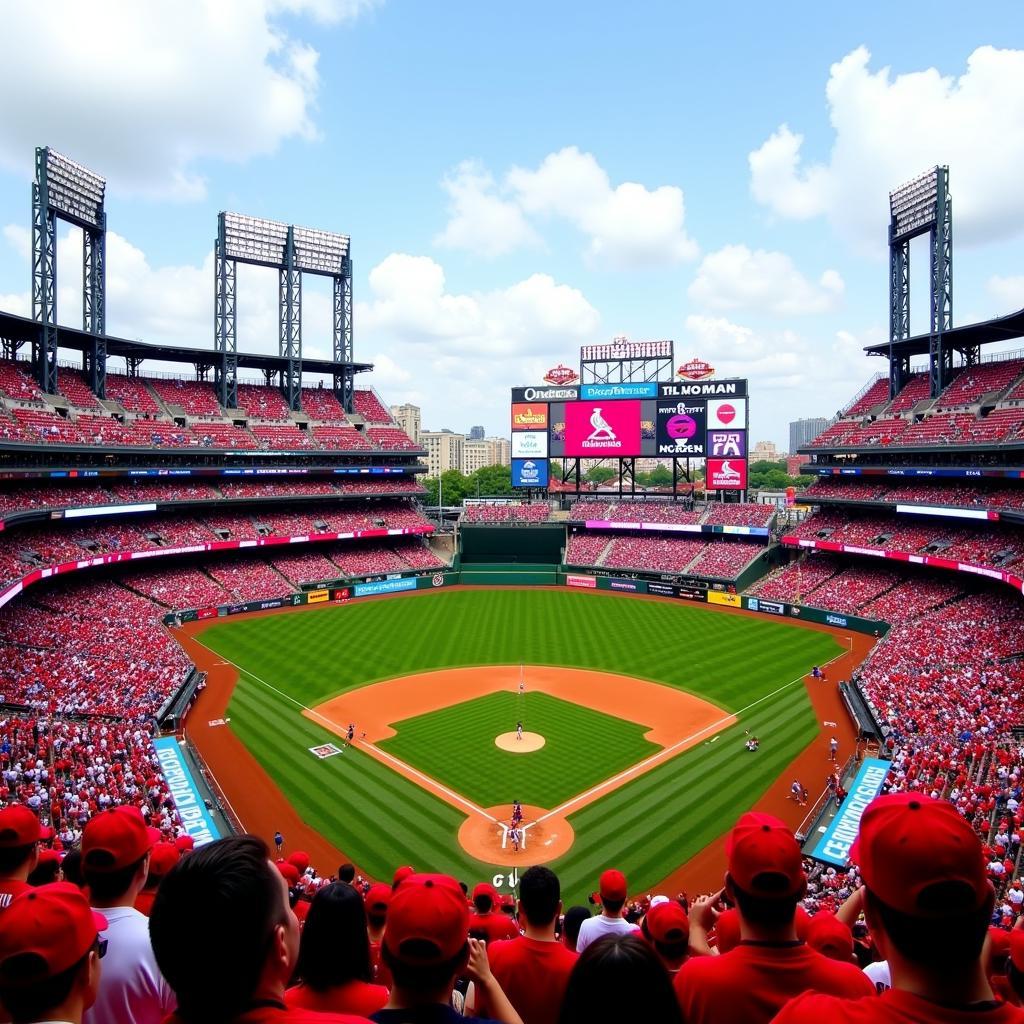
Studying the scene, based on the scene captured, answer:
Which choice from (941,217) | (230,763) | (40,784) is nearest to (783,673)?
(230,763)

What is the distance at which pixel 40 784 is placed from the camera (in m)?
20.4

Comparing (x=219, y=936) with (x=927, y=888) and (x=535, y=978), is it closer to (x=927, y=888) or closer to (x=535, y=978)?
(x=927, y=888)

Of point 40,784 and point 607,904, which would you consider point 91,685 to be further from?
point 607,904

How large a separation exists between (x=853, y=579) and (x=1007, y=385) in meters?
16.4

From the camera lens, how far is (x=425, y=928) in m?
3.34

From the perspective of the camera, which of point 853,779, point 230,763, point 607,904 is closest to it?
point 607,904

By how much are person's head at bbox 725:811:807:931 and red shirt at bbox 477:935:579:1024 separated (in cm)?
166

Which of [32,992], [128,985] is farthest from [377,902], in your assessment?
[32,992]

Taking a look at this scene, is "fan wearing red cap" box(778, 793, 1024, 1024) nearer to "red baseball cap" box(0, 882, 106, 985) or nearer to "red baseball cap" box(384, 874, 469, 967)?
"red baseball cap" box(384, 874, 469, 967)

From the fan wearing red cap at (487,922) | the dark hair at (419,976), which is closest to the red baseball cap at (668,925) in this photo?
the fan wearing red cap at (487,922)

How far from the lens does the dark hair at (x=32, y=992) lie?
9.86 ft

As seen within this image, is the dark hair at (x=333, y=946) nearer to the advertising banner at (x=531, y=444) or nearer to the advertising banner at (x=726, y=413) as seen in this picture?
the advertising banner at (x=726, y=413)

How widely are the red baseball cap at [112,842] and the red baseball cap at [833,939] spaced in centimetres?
489

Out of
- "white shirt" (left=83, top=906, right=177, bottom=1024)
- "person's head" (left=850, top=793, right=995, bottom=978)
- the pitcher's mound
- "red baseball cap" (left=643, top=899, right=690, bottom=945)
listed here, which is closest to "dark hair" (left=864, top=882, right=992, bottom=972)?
"person's head" (left=850, top=793, right=995, bottom=978)
